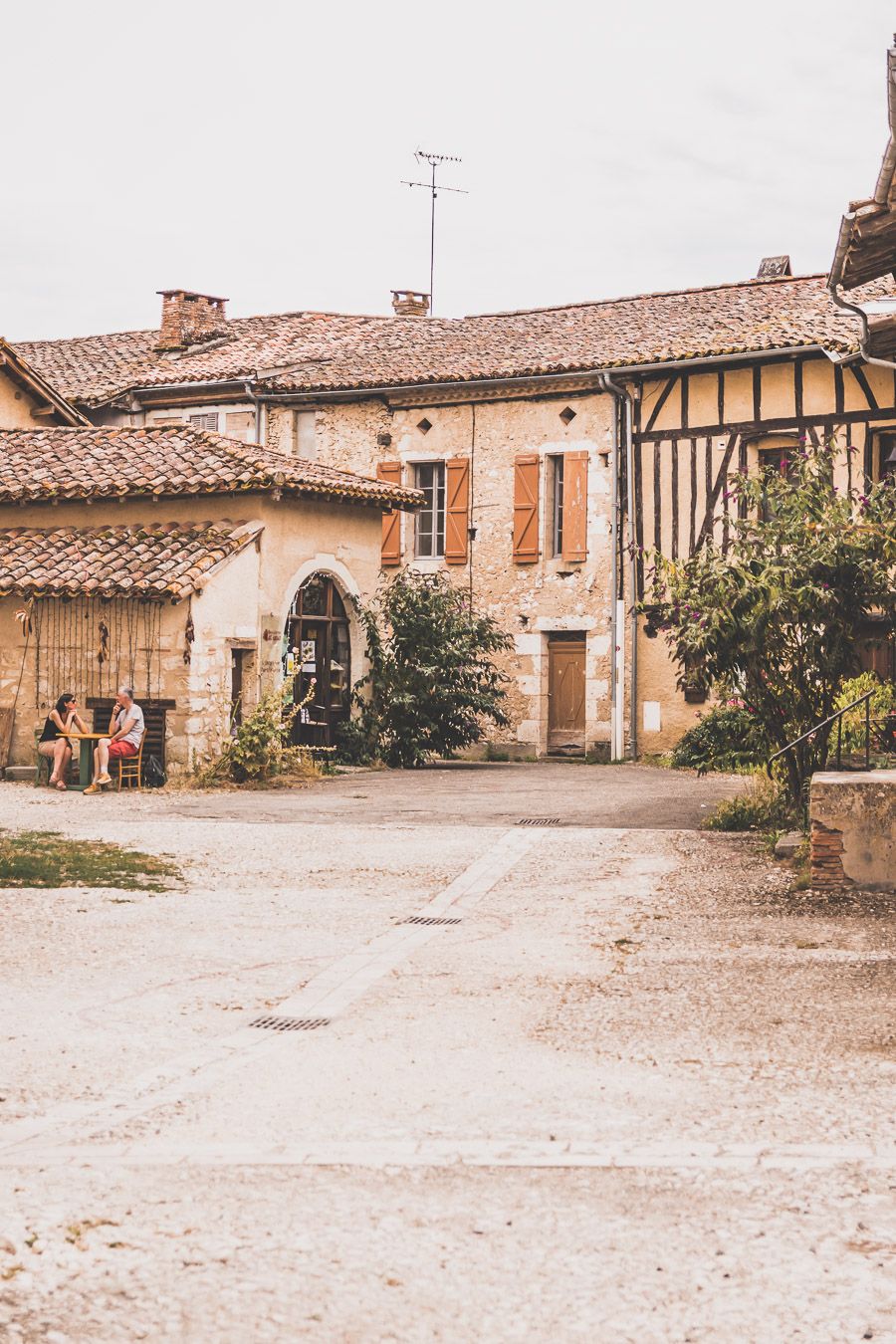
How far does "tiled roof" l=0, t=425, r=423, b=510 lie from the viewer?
1991cm

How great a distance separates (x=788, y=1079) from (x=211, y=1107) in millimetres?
1993

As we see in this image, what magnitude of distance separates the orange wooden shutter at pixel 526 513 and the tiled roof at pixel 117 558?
6.29 meters

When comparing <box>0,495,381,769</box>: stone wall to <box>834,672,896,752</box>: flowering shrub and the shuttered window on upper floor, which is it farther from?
<box>834,672,896,752</box>: flowering shrub

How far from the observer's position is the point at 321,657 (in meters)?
22.1

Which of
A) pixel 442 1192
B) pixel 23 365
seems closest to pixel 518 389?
pixel 23 365

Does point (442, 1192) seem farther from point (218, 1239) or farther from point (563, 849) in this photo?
point (563, 849)

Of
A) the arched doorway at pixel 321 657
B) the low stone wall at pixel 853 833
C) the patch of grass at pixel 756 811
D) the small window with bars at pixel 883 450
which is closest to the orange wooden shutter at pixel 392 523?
the arched doorway at pixel 321 657

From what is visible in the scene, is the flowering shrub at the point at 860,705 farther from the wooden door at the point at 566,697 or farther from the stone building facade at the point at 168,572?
the wooden door at the point at 566,697

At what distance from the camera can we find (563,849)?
41.8ft

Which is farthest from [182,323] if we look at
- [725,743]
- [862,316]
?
[862,316]

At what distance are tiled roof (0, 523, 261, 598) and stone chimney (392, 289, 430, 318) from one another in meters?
14.7

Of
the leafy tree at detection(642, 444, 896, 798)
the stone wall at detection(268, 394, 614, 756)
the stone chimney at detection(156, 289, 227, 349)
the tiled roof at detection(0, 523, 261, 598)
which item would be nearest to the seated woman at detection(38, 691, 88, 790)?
the tiled roof at detection(0, 523, 261, 598)

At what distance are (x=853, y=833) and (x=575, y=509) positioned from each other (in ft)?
49.7

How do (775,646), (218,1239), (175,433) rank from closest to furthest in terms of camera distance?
(218,1239) < (775,646) < (175,433)
